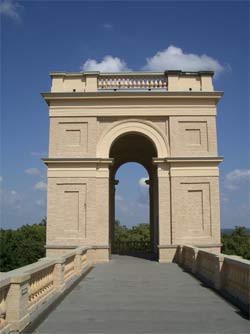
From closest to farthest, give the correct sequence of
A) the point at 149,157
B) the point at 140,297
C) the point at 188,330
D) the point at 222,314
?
the point at 188,330 → the point at 222,314 → the point at 140,297 → the point at 149,157

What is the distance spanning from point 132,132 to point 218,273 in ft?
37.9

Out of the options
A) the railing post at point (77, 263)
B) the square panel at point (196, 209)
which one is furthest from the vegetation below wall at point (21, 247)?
the railing post at point (77, 263)

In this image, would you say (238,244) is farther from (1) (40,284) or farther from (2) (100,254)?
(1) (40,284)

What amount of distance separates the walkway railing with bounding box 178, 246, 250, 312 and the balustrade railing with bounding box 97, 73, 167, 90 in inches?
389

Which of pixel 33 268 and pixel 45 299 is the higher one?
pixel 33 268

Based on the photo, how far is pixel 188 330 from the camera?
7.95 metres

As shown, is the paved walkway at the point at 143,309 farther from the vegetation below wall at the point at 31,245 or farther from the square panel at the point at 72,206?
the vegetation below wall at the point at 31,245

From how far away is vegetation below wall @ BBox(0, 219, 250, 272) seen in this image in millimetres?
32000

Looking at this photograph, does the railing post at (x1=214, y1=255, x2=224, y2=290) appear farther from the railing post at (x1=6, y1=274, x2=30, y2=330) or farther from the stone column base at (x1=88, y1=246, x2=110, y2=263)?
the stone column base at (x1=88, y1=246, x2=110, y2=263)

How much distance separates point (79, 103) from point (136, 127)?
3409 mm

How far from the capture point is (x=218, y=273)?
1239cm

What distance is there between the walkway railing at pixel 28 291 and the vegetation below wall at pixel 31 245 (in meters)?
19.7

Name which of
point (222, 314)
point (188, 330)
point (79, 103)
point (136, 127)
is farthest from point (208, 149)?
point (188, 330)

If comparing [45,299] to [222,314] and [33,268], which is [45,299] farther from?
[222,314]
